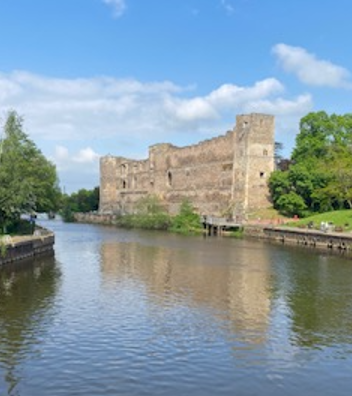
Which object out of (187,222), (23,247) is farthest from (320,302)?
(187,222)

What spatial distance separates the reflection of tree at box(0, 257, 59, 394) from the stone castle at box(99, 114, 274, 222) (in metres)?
41.4

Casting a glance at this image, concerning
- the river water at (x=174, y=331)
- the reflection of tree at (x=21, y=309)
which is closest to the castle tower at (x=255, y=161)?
the river water at (x=174, y=331)

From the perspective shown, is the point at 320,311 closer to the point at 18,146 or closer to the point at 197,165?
the point at 18,146

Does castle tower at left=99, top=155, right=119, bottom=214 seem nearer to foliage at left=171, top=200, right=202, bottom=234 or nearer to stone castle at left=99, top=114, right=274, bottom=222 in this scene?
stone castle at left=99, top=114, right=274, bottom=222

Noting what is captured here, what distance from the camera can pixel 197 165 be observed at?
84688 millimetres

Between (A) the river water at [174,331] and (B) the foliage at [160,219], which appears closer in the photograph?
(A) the river water at [174,331]

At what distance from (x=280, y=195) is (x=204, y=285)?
139 ft

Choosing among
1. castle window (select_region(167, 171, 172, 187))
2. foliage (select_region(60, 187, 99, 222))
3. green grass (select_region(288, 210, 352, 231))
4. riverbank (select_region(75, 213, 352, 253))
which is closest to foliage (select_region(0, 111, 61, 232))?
riverbank (select_region(75, 213, 352, 253))

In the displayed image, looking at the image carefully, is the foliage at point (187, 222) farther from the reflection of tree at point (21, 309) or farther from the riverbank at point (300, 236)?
the reflection of tree at point (21, 309)

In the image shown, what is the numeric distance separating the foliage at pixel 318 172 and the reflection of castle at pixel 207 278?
60.9 ft

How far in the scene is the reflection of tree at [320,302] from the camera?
56.5 ft

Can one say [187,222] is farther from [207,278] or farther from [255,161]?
[207,278]

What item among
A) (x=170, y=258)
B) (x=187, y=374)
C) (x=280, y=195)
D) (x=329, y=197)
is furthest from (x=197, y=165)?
(x=187, y=374)

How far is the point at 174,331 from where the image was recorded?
17.3 meters
